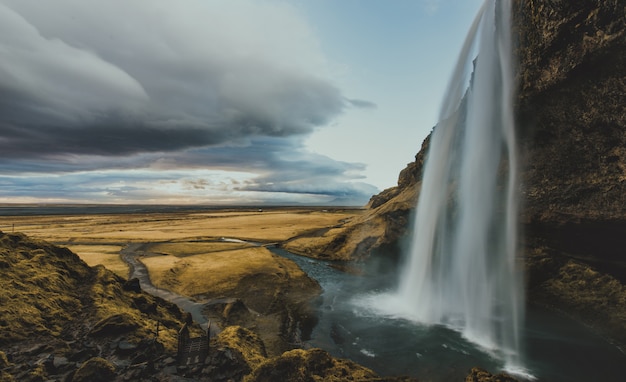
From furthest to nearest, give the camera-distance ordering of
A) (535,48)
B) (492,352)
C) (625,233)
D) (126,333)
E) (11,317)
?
(535,48)
(625,233)
(492,352)
(126,333)
(11,317)

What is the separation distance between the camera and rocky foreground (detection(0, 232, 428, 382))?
9.36 m

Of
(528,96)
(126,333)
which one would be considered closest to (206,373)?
(126,333)

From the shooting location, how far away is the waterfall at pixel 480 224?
20172 mm

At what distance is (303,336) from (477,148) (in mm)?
18834

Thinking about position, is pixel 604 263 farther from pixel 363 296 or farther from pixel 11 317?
pixel 11 317

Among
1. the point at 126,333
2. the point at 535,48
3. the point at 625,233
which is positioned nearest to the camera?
the point at 126,333

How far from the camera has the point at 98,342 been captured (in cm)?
1105

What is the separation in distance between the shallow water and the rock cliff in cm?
248

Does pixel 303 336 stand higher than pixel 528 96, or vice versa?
pixel 528 96

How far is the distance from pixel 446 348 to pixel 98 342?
1621 cm

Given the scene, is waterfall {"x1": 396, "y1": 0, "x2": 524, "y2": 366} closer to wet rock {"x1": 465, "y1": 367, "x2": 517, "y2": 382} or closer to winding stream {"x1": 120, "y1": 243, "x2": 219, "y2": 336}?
wet rock {"x1": 465, "y1": 367, "x2": 517, "y2": 382}

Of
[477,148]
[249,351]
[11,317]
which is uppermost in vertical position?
[477,148]

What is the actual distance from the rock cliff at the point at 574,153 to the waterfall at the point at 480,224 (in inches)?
45.5

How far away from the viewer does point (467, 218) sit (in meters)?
23.2
